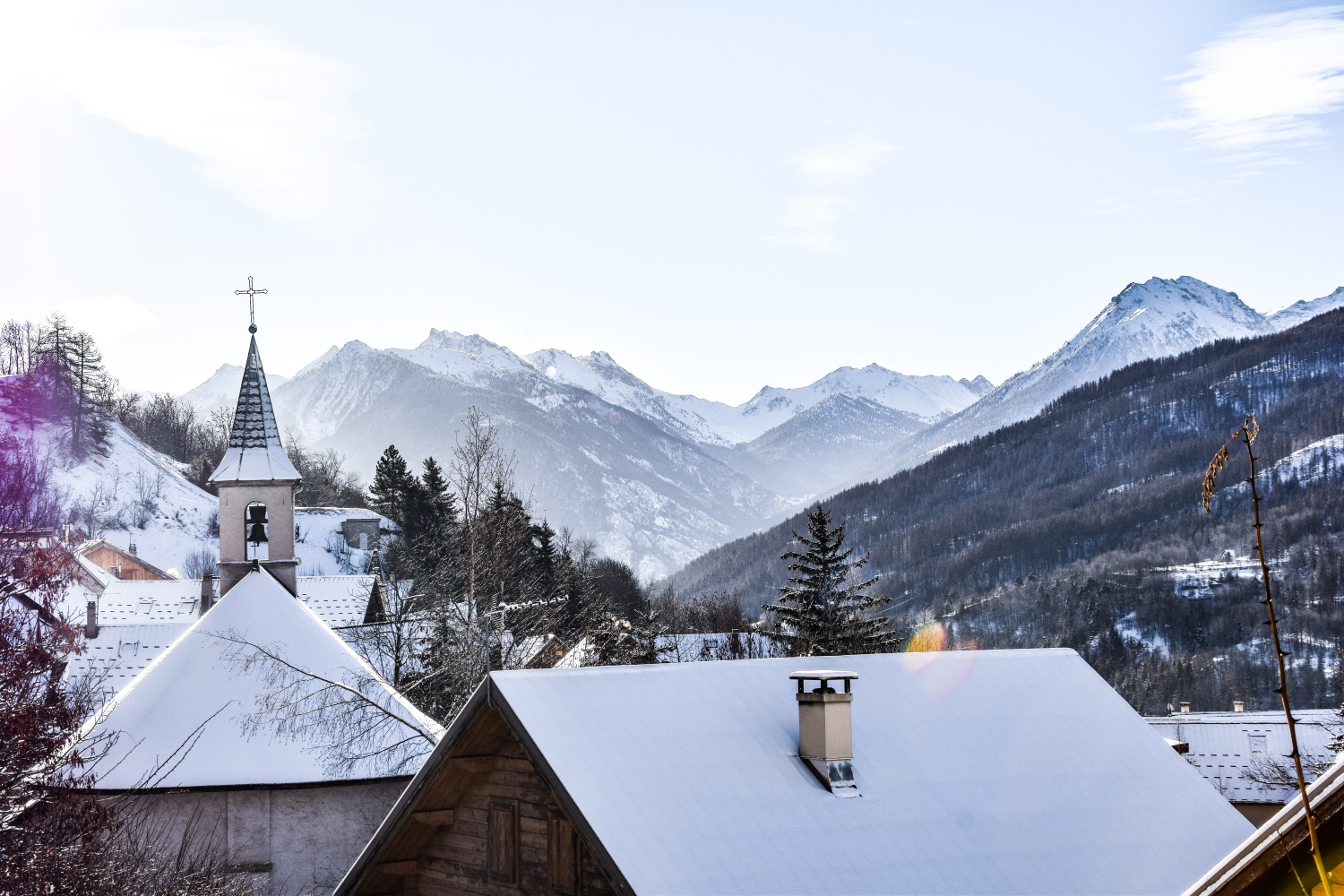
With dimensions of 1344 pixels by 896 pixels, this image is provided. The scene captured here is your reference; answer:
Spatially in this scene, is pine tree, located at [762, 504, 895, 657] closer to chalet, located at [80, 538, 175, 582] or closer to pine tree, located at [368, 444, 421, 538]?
pine tree, located at [368, 444, 421, 538]

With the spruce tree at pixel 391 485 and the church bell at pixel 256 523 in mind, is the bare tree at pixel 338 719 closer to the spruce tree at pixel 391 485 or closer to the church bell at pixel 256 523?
the church bell at pixel 256 523

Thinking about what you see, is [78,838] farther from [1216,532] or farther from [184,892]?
[1216,532]

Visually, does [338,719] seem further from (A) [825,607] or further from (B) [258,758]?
(A) [825,607]

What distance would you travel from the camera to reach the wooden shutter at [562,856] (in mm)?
13344

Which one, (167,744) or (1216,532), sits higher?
(1216,532)

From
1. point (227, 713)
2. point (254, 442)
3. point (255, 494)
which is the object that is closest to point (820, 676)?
point (227, 713)

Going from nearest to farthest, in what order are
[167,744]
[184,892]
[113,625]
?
1. [184,892]
2. [167,744]
3. [113,625]

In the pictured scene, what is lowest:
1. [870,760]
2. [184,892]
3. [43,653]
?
[184,892]

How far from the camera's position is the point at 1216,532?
6142 inches

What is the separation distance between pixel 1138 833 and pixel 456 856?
793cm

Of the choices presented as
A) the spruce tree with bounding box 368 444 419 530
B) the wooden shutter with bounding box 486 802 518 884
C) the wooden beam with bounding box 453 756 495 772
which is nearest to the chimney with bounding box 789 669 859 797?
the wooden shutter with bounding box 486 802 518 884

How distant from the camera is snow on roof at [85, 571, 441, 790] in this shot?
22578mm

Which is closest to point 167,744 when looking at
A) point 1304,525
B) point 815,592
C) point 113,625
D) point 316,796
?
point 316,796

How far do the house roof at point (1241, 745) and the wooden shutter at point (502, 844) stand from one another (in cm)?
3957
